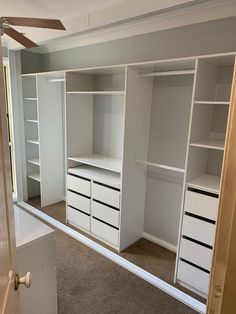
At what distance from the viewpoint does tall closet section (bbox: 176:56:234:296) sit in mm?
2094

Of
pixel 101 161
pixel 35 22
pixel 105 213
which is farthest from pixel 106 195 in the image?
pixel 35 22

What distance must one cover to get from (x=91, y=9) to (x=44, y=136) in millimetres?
1981

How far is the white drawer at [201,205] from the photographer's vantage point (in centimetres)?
207

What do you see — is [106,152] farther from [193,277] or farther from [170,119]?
[193,277]

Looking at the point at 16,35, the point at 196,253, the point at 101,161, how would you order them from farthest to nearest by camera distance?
the point at 101,161, the point at 196,253, the point at 16,35

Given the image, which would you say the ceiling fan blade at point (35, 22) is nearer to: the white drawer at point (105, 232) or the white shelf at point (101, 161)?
the white shelf at point (101, 161)

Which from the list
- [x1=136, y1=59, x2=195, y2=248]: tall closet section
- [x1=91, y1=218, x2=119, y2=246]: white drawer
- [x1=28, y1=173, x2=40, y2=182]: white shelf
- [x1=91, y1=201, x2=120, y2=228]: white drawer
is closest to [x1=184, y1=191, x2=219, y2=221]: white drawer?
[x1=136, y1=59, x2=195, y2=248]: tall closet section

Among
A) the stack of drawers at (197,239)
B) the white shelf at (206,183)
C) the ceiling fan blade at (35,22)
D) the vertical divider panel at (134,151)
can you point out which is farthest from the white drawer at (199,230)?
the ceiling fan blade at (35,22)

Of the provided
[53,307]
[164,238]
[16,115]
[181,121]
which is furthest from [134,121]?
[16,115]

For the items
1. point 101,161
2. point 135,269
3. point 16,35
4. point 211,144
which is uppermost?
point 16,35

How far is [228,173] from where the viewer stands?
0.78 meters

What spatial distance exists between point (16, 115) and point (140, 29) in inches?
90.6

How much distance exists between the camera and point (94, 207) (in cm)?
304

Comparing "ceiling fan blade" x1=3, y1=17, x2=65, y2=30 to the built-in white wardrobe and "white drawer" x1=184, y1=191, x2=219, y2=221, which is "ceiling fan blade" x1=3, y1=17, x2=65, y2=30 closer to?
the built-in white wardrobe
